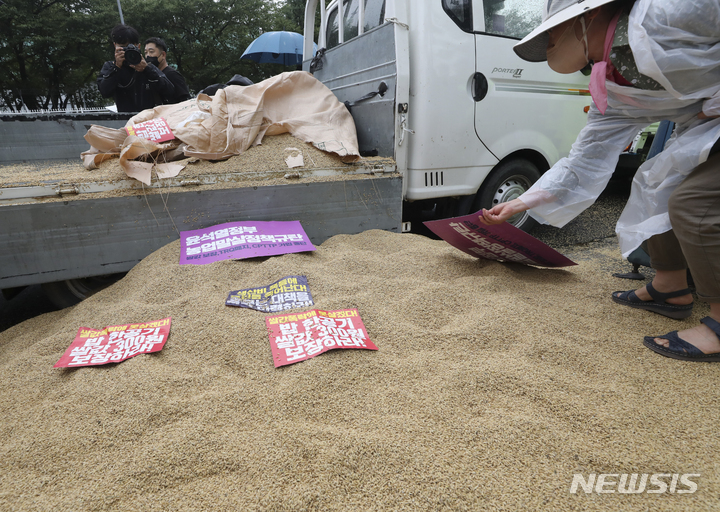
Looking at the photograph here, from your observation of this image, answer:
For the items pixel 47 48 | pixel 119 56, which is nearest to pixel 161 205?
pixel 119 56

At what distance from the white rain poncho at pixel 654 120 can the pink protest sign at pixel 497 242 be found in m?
0.18

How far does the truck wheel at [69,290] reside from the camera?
2.14 m

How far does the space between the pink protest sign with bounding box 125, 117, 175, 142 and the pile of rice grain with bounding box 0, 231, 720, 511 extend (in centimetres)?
108

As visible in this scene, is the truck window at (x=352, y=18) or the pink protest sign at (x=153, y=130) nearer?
the pink protest sign at (x=153, y=130)

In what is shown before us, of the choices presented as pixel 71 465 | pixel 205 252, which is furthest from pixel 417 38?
pixel 71 465

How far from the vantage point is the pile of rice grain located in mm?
948

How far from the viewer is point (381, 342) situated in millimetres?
1538

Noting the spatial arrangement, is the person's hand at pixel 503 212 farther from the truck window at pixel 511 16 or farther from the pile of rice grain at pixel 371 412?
the truck window at pixel 511 16

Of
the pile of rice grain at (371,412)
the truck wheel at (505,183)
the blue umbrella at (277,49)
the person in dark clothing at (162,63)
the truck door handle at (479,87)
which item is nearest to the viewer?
the pile of rice grain at (371,412)

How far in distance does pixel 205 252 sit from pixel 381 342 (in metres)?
1.14

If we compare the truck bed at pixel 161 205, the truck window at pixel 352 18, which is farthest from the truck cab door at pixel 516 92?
the truck bed at pixel 161 205

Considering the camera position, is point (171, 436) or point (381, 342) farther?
point (381, 342)

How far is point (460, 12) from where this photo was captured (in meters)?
2.61

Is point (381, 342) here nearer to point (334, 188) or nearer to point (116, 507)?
point (116, 507)
